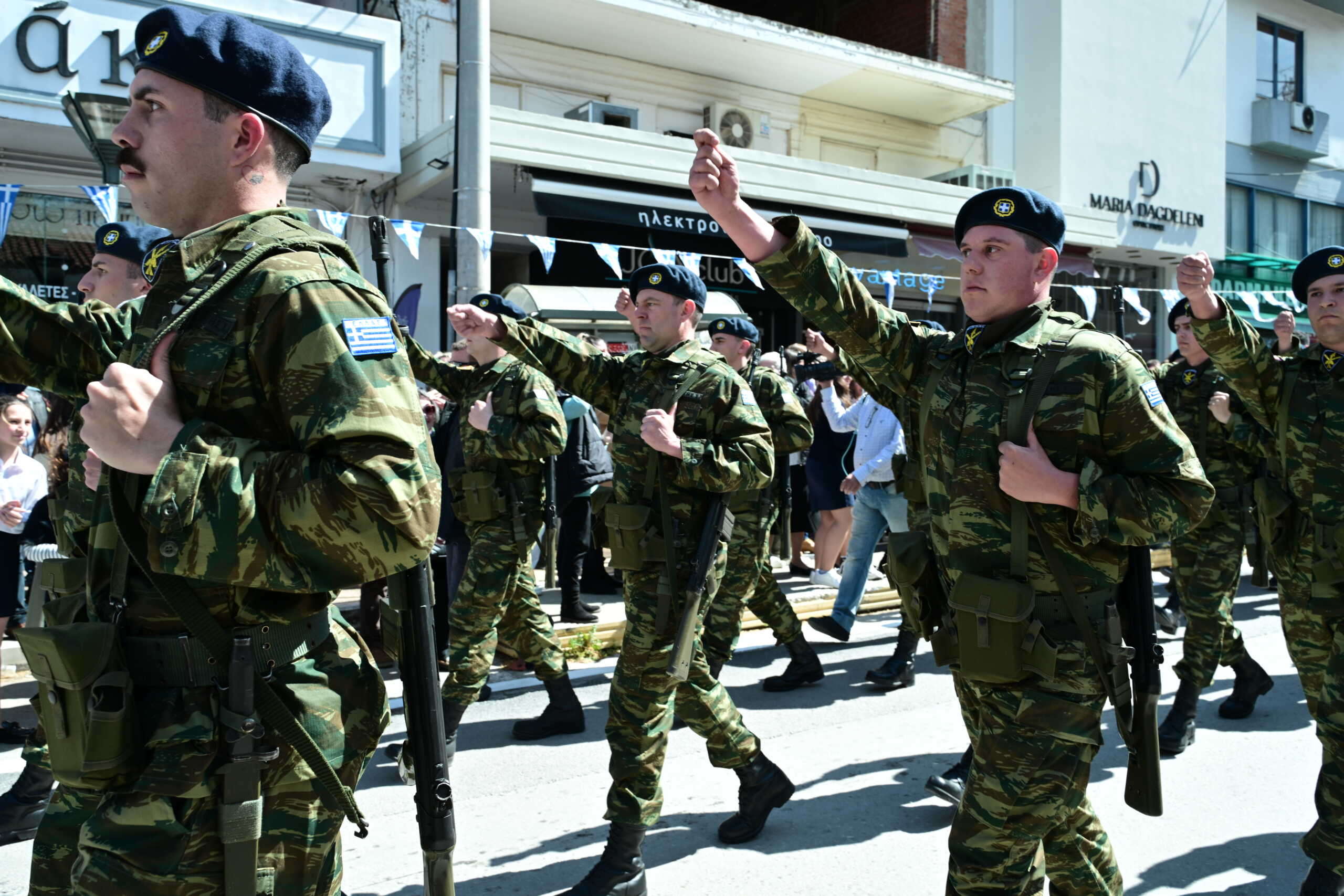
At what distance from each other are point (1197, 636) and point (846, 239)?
33.9 feet

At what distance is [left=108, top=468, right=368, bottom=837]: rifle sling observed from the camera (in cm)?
172

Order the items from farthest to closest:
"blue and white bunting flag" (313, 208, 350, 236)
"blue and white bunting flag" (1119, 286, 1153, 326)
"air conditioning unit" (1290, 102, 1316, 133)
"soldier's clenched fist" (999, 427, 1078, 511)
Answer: "air conditioning unit" (1290, 102, 1316, 133) < "blue and white bunting flag" (1119, 286, 1153, 326) < "blue and white bunting flag" (313, 208, 350, 236) < "soldier's clenched fist" (999, 427, 1078, 511)

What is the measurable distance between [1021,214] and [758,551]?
3168 mm

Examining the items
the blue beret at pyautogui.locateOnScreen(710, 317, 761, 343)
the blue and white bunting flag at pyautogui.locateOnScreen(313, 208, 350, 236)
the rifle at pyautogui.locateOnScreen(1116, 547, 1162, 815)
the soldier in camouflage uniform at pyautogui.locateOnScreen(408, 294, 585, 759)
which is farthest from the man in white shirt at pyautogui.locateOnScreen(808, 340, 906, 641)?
the blue and white bunting flag at pyautogui.locateOnScreen(313, 208, 350, 236)

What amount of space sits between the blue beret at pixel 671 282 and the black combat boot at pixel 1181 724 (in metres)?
3.16

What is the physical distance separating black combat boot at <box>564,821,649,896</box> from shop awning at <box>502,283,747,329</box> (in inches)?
315

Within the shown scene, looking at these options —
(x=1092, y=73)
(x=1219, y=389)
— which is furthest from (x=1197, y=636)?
(x=1092, y=73)

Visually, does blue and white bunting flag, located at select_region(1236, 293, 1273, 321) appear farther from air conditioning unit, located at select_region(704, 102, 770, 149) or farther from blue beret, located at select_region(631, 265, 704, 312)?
blue beret, located at select_region(631, 265, 704, 312)

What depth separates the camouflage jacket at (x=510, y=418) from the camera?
5.32 meters

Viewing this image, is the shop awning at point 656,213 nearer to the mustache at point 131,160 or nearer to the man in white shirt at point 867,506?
the man in white shirt at point 867,506

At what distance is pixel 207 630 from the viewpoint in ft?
5.80

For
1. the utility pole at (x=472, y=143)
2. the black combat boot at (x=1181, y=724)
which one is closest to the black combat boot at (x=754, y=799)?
the black combat boot at (x=1181, y=724)

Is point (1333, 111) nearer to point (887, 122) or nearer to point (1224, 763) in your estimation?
point (887, 122)

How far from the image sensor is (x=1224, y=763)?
5.11m
